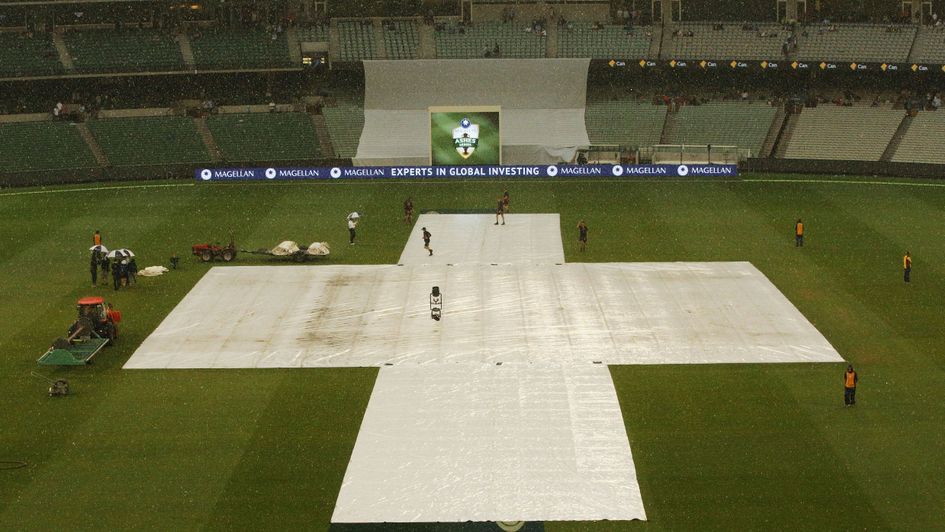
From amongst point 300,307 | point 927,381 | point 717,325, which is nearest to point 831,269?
point 717,325

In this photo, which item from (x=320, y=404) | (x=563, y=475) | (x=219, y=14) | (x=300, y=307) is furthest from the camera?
(x=219, y=14)

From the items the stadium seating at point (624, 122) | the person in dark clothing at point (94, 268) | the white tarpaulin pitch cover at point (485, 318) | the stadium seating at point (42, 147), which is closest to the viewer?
the white tarpaulin pitch cover at point (485, 318)

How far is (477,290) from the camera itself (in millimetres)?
43031

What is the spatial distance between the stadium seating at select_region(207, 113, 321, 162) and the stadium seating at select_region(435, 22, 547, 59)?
423 inches

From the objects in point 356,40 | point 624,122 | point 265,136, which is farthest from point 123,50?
point 624,122

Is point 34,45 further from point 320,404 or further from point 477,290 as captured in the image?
point 320,404

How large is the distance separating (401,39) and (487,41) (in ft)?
19.1

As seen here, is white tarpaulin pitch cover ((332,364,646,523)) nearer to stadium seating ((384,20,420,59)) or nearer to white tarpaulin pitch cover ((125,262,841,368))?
white tarpaulin pitch cover ((125,262,841,368))

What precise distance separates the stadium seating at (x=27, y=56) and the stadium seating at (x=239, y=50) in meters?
8.78

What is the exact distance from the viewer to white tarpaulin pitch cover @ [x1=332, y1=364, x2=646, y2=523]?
25266 mm

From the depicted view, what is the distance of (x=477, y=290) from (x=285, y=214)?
17907mm

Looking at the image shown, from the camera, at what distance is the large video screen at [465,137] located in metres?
68.9

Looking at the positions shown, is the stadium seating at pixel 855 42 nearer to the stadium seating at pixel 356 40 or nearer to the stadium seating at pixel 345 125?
the stadium seating at pixel 356 40

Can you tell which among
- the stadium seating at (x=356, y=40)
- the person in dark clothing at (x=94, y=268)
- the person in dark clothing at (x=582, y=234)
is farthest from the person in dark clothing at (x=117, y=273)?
the stadium seating at (x=356, y=40)
